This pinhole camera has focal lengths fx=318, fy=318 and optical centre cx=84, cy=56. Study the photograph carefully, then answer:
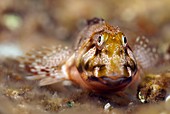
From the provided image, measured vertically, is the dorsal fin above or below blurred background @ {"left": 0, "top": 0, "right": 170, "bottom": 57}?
below

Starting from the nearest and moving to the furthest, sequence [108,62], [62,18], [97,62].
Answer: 1. [108,62]
2. [97,62]
3. [62,18]

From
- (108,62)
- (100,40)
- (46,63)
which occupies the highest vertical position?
(100,40)

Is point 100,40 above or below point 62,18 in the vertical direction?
below

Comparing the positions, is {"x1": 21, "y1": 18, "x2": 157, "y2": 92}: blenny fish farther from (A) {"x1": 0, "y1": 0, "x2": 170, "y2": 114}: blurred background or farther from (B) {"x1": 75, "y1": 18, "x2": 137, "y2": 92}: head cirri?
(A) {"x1": 0, "y1": 0, "x2": 170, "y2": 114}: blurred background

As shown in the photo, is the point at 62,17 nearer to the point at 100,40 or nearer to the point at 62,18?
the point at 62,18

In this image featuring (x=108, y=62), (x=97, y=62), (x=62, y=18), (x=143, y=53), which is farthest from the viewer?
(x=62, y=18)

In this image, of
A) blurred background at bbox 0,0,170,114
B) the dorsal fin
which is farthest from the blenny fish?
blurred background at bbox 0,0,170,114

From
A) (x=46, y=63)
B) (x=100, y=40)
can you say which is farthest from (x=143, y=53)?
(x=46, y=63)

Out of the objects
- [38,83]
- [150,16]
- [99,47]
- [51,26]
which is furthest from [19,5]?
[99,47]

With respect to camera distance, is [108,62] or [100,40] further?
[100,40]
